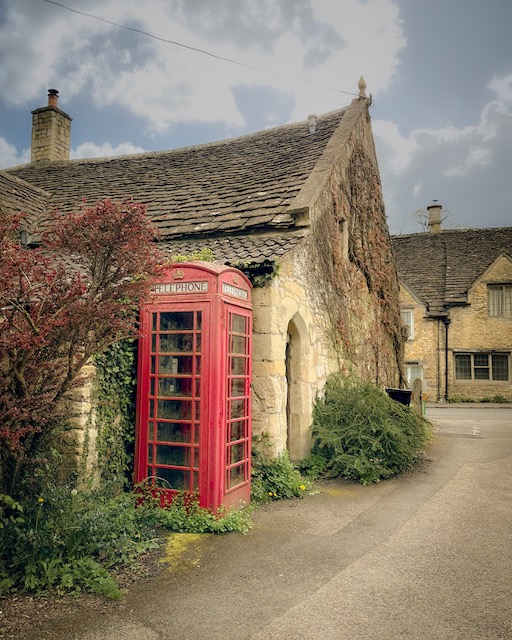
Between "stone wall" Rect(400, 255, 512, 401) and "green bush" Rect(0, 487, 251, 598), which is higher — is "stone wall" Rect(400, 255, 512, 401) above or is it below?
above

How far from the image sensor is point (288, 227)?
7.84m

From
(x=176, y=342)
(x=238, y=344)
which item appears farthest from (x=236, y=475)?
(x=176, y=342)

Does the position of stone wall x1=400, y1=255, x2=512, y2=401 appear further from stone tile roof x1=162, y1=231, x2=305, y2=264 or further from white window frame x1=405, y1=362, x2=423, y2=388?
stone tile roof x1=162, y1=231, x2=305, y2=264

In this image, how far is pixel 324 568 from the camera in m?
4.24

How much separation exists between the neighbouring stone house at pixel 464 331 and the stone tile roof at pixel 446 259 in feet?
0.17

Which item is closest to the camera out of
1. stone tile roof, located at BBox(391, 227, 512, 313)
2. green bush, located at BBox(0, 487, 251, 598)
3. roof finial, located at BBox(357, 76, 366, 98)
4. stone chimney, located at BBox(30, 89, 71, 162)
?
green bush, located at BBox(0, 487, 251, 598)

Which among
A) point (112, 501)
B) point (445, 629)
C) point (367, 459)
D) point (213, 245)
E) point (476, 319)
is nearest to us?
point (445, 629)

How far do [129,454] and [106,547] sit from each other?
1683 millimetres

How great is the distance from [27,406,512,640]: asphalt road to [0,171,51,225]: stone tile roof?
8.62 meters

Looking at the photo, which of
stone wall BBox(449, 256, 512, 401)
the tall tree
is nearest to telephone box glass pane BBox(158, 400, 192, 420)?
the tall tree

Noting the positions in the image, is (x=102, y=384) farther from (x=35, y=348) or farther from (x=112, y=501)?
(x=35, y=348)

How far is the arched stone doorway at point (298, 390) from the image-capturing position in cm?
777

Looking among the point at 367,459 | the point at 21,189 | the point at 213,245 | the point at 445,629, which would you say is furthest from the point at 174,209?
the point at 445,629

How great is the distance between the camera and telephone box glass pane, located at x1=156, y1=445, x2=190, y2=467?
5344 millimetres
